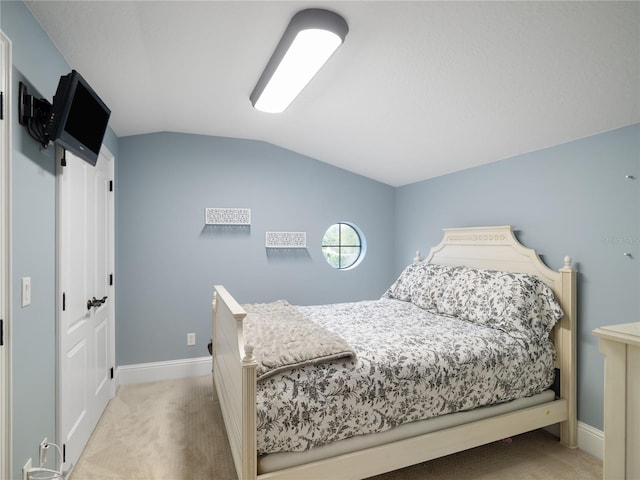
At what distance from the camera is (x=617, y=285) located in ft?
6.97

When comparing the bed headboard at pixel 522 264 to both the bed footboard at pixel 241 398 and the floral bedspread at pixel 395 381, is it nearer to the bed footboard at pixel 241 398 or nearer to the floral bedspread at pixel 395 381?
the floral bedspread at pixel 395 381

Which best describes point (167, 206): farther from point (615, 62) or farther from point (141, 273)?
point (615, 62)

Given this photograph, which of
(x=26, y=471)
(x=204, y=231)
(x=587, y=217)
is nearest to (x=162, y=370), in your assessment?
Result: (x=204, y=231)

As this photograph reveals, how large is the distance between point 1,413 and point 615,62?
304 centimetres

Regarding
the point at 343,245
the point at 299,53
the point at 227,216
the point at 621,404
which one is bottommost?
the point at 621,404

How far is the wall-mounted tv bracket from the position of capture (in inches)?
56.4

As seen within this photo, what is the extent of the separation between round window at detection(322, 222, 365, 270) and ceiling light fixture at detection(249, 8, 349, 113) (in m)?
2.07

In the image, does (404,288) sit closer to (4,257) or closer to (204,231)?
(204,231)

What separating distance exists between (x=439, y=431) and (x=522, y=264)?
1.47 meters

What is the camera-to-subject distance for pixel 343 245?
433 cm

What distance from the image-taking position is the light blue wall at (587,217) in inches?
82.0

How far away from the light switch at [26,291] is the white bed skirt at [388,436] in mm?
1236

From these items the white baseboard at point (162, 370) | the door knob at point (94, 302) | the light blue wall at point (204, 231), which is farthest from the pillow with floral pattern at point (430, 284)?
the door knob at point (94, 302)

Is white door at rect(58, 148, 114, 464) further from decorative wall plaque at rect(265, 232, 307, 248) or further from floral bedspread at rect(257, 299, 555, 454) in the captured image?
decorative wall plaque at rect(265, 232, 307, 248)
